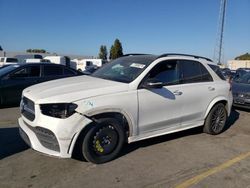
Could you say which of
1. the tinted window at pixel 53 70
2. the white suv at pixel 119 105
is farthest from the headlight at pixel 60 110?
the tinted window at pixel 53 70

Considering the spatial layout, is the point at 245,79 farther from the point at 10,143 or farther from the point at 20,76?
the point at 10,143

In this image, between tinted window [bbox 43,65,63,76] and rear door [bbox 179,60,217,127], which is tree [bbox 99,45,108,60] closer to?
tinted window [bbox 43,65,63,76]

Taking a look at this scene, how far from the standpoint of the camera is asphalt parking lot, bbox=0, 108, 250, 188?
12.0 ft

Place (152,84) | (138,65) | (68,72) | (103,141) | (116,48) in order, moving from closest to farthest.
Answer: (103,141) → (152,84) → (138,65) → (68,72) → (116,48)

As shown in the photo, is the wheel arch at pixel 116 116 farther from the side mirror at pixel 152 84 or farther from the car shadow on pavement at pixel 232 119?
the car shadow on pavement at pixel 232 119

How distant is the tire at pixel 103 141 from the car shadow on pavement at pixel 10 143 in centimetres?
140

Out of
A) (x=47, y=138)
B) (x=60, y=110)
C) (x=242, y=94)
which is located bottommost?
(x=47, y=138)

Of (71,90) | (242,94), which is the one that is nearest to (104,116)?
(71,90)

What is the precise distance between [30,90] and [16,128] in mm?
1904

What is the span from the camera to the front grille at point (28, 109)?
4.02 metres

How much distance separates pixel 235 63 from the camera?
203ft

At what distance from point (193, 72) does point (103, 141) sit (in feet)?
8.31

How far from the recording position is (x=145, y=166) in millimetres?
4188

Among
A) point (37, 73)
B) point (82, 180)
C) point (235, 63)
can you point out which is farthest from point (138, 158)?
point (235, 63)
